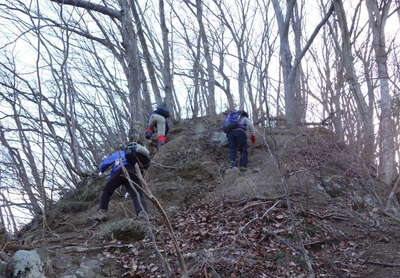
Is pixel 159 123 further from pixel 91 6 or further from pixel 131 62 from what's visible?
pixel 91 6

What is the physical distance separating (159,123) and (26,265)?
245 inches

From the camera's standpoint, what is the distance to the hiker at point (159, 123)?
9.47 metres

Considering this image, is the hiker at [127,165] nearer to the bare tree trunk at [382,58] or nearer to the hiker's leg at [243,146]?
the hiker's leg at [243,146]

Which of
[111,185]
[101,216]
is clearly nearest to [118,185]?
[111,185]

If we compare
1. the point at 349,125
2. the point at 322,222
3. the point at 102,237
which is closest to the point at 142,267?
the point at 102,237

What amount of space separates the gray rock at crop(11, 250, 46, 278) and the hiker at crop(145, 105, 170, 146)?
6025 millimetres

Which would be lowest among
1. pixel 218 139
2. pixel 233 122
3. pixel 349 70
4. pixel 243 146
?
pixel 243 146

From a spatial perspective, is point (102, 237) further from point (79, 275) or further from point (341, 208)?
point (341, 208)

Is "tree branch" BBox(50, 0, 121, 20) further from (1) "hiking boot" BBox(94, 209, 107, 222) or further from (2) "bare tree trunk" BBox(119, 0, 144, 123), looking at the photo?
(1) "hiking boot" BBox(94, 209, 107, 222)

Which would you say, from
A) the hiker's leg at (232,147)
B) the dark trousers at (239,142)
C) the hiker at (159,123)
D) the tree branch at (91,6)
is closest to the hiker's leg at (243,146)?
the dark trousers at (239,142)

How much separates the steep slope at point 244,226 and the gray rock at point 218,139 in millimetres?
765

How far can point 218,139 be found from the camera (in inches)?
392

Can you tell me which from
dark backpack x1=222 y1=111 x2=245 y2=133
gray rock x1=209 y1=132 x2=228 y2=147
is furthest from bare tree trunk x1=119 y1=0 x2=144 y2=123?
dark backpack x1=222 y1=111 x2=245 y2=133

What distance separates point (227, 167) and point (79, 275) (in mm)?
4997
